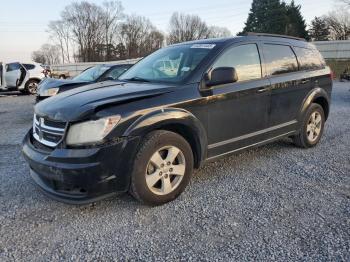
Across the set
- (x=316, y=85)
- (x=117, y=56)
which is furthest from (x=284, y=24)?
(x=316, y=85)

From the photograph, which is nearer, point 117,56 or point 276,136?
point 276,136

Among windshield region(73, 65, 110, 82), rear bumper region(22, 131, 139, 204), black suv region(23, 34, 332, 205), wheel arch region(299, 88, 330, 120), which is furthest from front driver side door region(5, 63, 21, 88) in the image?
rear bumper region(22, 131, 139, 204)

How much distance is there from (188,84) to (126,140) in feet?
3.29

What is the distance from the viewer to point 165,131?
3.40 meters

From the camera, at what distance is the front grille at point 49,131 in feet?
10.3

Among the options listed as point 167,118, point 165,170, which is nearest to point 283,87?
point 167,118

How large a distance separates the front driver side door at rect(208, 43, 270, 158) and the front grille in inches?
62.3

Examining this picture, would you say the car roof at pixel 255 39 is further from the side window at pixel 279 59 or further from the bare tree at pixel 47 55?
the bare tree at pixel 47 55

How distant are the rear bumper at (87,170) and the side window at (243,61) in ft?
5.18

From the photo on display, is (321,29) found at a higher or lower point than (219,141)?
higher

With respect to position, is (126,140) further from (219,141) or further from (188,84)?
(219,141)

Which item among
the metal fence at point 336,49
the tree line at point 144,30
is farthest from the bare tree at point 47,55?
the metal fence at point 336,49

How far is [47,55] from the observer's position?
3297 inches

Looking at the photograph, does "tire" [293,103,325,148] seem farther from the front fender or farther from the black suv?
the front fender
